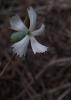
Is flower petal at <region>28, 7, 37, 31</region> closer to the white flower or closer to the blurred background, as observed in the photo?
the white flower

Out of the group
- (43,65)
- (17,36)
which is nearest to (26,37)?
(17,36)

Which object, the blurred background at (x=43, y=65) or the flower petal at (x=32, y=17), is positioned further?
the blurred background at (x=43, y=65)

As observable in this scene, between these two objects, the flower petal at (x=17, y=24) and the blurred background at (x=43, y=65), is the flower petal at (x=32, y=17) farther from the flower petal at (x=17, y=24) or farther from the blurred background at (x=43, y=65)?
the blurred background at (x=43, y=65)

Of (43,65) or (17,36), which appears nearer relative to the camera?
(17,36)

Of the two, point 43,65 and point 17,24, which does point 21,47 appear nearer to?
point 17,24

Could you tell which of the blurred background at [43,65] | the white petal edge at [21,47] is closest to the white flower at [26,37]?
the white petal edge at [21,47]

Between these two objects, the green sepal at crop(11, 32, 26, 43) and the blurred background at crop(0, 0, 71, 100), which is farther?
the blurred background at crop(0, 0, 71, 100)

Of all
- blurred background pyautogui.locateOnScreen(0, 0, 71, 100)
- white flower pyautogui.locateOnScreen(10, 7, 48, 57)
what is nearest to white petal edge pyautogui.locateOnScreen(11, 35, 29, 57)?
white flower pyautogui.locateOnScreen(10, 7, 48, 57)
